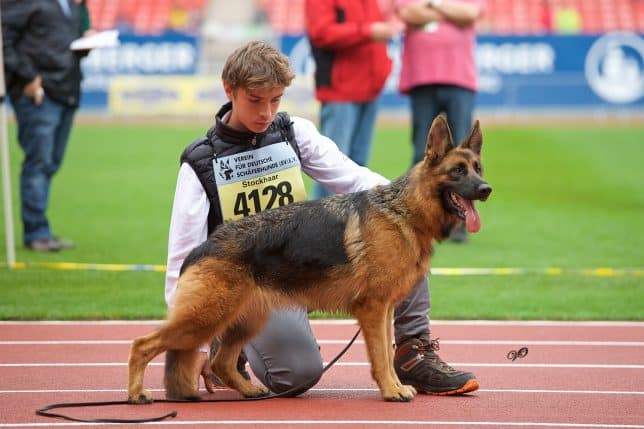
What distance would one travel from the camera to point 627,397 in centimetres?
577

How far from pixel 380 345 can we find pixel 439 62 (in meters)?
6.65

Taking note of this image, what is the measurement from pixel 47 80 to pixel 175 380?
20.7 feet

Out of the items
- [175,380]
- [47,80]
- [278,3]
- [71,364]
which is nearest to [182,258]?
[175,380]

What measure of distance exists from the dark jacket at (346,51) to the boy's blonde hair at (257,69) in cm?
537

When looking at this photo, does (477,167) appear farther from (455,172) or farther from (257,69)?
(257,69)

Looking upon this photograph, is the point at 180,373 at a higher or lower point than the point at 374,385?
higher

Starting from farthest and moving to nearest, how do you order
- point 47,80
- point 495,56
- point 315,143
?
1. point 495,56
2. point 47,80
3. point 315,143

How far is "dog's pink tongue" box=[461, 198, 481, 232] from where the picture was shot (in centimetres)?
527

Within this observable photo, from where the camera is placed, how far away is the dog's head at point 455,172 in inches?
→ 208

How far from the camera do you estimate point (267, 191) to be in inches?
239

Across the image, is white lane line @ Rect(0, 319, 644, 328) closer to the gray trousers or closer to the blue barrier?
the gray trousers

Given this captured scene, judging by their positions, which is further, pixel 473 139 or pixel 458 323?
pixel 458 323

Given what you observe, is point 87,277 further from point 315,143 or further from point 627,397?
point 627,397

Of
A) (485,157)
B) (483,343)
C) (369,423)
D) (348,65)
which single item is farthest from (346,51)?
(485,157)
